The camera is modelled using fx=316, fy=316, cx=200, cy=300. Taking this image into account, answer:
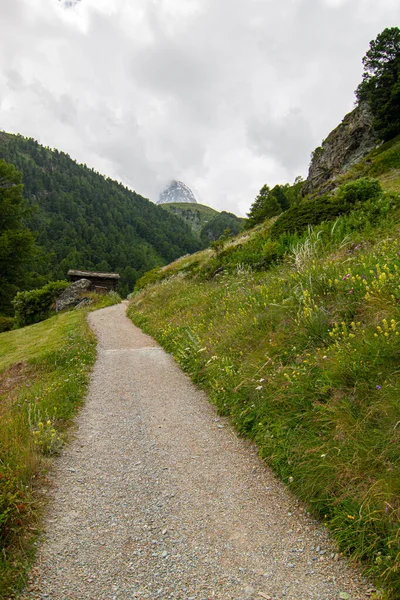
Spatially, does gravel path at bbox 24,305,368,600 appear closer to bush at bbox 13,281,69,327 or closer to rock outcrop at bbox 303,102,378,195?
bush at bbox 13,281,69,327

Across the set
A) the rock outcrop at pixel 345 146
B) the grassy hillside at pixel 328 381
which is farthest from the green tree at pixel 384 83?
the grassy hillside at pixel 328 381

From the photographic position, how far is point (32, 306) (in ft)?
82.9

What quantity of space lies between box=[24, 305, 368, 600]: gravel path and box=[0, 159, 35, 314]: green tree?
31.0 metres

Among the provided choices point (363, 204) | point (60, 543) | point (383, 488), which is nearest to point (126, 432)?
point (60, 543)

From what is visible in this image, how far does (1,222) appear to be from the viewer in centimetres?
3209

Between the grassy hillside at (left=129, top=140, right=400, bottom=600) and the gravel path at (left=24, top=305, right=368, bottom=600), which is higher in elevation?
the grassy hillside at (left=129, top=140, right=400, bottom=600)

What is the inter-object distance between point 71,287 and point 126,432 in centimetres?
2465

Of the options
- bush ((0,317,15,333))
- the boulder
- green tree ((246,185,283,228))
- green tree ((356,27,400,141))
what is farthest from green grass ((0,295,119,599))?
green tree ((246,185,283,228))

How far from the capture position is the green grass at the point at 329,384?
266cm

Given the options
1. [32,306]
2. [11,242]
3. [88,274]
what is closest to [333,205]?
[32,306]

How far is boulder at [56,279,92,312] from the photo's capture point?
84.7ft

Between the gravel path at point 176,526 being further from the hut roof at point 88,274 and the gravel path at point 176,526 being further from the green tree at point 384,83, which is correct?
the green tree at point 384,83

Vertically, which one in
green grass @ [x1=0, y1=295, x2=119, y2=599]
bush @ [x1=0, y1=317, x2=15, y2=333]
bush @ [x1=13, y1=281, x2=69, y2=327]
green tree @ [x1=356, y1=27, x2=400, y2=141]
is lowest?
green grass @ [x1=0, y1=295, x2=119, y2=599]

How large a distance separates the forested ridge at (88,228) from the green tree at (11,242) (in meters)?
65.3
